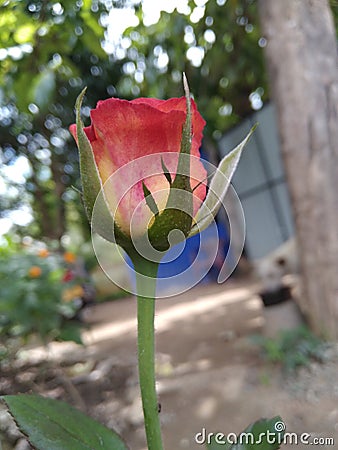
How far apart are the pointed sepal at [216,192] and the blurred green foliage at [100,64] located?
130 millimetres

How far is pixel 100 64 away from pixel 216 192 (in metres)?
3.44

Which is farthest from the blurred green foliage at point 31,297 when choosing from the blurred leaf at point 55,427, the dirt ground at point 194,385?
the blurred leaf at point 55,427

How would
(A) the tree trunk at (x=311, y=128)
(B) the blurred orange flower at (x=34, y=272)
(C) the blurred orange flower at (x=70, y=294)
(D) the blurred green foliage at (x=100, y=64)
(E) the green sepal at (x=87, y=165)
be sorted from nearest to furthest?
(E) the green sepal at (x=87, y=165) → (D) the blurred green foliage at (x=100, y=64) → (A) the tree trunk at (x=311, y=128) → (B) the blurred orange flower at (x=34, y=272) → (C) the blurred orange flower at (x=70, y=294)

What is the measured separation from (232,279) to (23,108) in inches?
241

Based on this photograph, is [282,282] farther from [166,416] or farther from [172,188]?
[172,188]

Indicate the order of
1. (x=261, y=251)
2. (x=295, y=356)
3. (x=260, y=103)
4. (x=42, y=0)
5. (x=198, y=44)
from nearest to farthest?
(x=42, y=0) < (x=295, y=356) < (x=198, y=44) < (x=260, y=103) < (x=261, y=251)

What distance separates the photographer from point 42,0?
0.98 metres

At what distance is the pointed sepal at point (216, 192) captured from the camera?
33cm

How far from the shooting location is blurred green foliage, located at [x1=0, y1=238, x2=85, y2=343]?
182cm

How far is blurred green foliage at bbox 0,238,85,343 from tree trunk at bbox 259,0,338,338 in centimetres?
109

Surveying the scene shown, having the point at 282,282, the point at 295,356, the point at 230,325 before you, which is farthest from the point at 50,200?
the point at 295,356

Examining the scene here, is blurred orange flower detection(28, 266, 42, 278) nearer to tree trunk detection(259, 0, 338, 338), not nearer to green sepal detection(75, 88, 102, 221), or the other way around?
tree trunk detection(259, 0, 338, 338)

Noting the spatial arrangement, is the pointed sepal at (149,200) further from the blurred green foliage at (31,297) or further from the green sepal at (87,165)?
the blurred green foliage at (31,297)

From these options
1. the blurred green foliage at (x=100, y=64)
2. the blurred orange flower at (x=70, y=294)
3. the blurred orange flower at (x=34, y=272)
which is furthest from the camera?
the blurred orange flower at (x=70, y=294)
